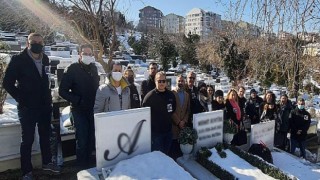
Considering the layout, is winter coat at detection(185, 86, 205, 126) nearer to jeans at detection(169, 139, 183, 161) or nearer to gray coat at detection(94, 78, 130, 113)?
jeans at detection(169, 139, 183, 161)

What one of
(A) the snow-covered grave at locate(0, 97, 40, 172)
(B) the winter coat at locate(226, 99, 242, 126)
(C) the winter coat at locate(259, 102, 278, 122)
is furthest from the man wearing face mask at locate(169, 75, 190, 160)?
(C) the winter coat at locate(259, 102, 278, 122)

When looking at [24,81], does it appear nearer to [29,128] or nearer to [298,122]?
[29,128]

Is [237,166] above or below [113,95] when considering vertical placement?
below

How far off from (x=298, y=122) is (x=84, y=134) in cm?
460

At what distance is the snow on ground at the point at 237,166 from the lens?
4.07 m

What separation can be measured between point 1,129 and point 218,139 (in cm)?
332

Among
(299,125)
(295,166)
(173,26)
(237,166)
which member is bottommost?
(295,166)

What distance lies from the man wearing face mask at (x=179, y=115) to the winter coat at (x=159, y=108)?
0.25 m

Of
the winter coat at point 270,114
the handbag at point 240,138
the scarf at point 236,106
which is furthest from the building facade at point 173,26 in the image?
the handbag at point 240,138

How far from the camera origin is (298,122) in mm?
6328

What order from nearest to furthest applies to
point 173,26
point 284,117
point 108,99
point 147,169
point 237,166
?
point 147,169 < point 108,99 < point 237,166 < point 284,117 < point 173,26

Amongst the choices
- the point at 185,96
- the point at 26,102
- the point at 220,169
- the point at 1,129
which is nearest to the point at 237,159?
the point at 220,169

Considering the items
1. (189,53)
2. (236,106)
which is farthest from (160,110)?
(189,53)

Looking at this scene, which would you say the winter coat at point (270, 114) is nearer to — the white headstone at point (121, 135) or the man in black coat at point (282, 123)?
the man in black coat at point (282, 123)
